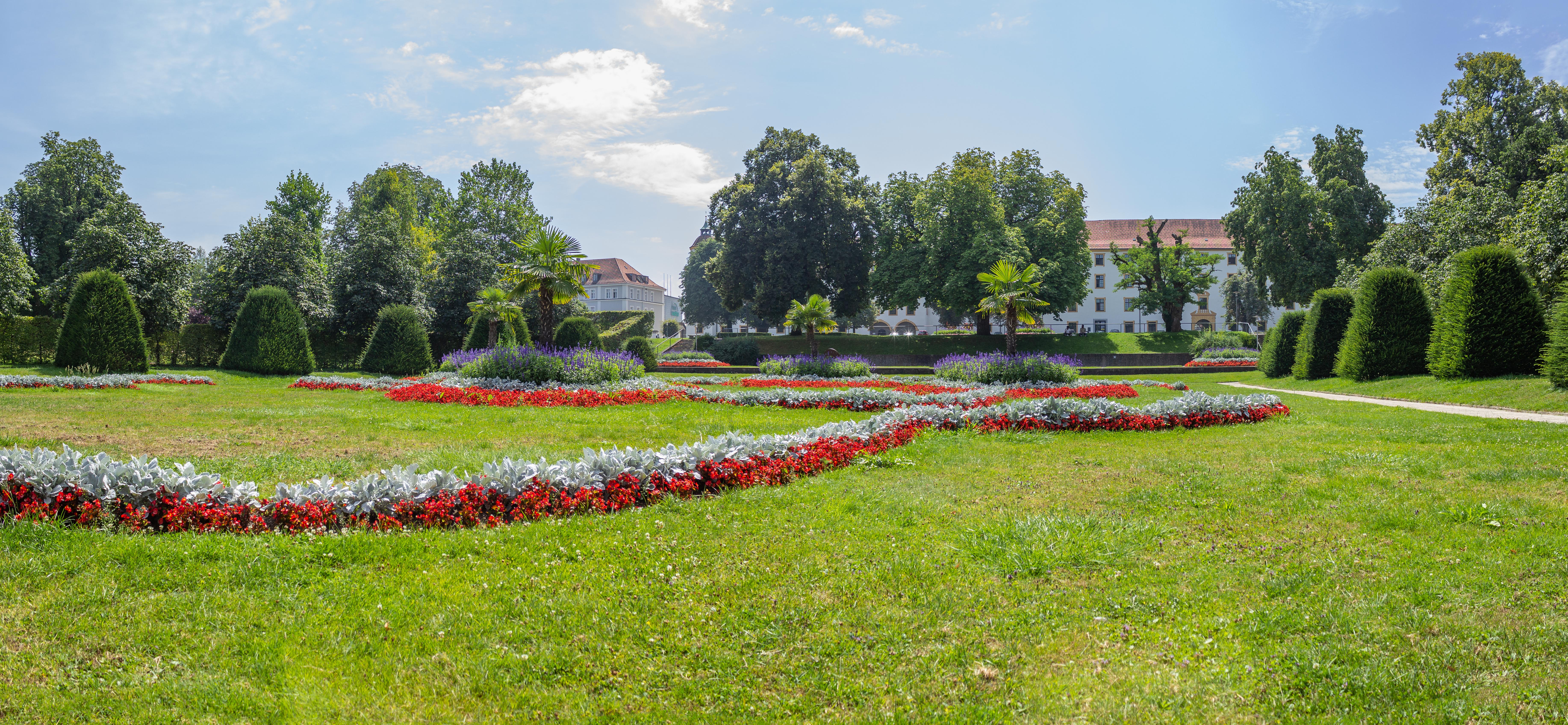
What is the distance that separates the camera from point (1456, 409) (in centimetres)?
1102

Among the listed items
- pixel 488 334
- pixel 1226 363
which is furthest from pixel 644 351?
pixel 1226 363

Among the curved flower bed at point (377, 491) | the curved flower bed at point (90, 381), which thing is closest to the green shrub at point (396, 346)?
the curved flower bed at point (90, 381)

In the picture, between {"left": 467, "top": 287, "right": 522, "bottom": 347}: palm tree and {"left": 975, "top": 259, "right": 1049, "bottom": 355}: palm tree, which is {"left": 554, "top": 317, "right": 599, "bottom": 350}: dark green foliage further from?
{"left": 975, "top": 259, "right": 1049, "bottom": 355}: palm tree

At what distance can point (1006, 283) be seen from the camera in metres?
17.7

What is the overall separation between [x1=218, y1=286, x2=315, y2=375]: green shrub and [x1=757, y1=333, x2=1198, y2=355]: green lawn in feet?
72.6

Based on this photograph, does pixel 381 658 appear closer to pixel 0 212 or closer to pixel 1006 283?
pixel 1006 283

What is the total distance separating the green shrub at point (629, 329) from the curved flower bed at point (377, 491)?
111ft

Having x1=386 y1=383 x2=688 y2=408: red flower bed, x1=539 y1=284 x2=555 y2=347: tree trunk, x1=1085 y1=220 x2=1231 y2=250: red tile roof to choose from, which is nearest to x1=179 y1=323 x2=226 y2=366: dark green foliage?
x1=539 y1=284 x2=555 y2=347: tree trunk

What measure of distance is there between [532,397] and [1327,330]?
1951cm

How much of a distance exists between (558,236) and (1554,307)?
63.3 ft

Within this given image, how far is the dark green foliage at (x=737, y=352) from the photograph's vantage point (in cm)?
3447

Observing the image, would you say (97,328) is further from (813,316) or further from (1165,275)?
(1165,275)

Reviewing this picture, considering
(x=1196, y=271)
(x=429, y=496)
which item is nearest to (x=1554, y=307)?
(x=429, y=496)

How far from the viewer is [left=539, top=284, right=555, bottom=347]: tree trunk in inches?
668
